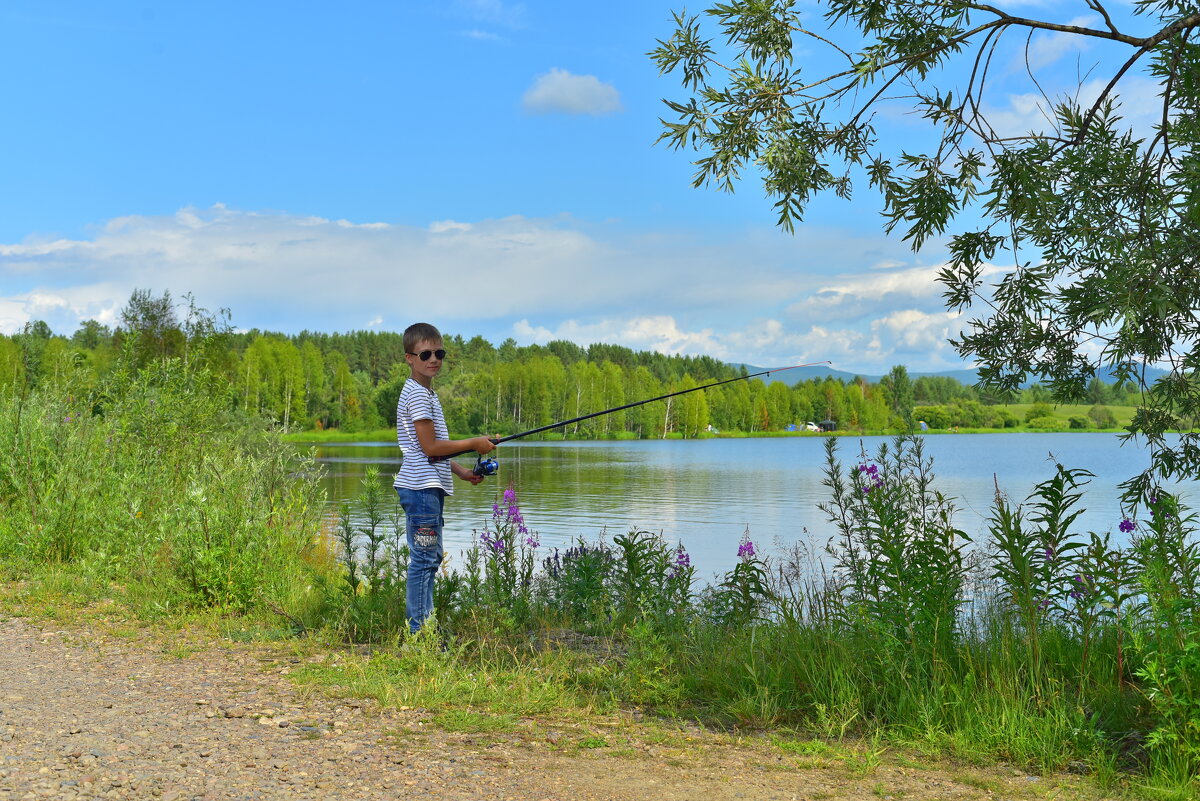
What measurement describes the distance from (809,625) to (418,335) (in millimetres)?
3367

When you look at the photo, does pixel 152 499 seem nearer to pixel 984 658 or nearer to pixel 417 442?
pixel 417 442

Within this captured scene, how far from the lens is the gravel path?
3.78m

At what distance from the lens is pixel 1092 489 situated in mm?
29297

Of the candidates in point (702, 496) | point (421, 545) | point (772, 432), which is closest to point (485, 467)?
point (421, 545)

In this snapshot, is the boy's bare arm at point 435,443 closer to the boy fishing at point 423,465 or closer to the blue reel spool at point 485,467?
the boy fishing at point 423,465

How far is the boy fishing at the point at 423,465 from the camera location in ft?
19.1

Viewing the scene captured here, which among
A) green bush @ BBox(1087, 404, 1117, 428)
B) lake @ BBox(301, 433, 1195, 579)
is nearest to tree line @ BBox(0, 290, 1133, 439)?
lake @ BBox(301, 433, 1195, 579)

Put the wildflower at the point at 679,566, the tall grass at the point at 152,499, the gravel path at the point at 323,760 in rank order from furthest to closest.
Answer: the tall grass at the point at 152,499, the wildflower at the point at 679,566, the gravel path at the point at 323,760

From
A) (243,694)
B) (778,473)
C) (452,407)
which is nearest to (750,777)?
(243,694)

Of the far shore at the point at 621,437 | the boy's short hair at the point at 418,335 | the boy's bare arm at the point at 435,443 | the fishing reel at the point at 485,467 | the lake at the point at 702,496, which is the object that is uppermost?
the boy's short hair at the point at 418,335

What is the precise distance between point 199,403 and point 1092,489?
28.6m

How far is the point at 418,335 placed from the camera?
6.11 m

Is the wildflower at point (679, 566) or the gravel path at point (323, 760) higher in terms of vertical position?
the wildflower at point (679, 566)

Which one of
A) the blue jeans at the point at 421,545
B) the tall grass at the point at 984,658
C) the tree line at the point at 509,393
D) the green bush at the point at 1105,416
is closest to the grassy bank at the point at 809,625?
the tall grass at the point at 984,658
